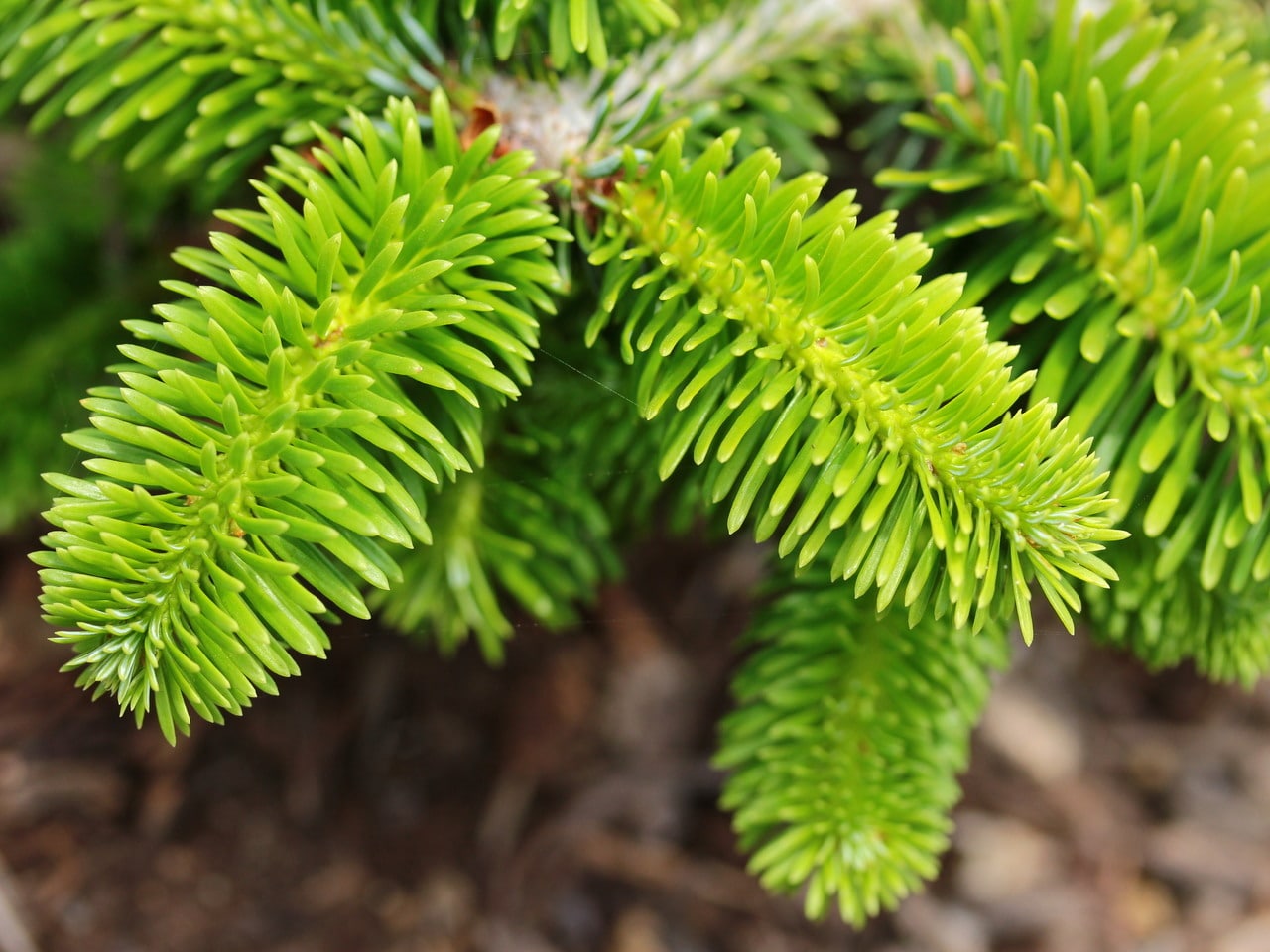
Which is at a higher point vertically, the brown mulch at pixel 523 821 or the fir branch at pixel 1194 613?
the fir branch at pixel 1194 613

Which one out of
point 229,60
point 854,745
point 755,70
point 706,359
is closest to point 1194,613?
point 854,745

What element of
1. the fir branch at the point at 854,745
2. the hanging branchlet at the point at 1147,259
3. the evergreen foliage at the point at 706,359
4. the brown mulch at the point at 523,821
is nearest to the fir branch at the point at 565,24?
the evergreen foliage at the point at 706,359

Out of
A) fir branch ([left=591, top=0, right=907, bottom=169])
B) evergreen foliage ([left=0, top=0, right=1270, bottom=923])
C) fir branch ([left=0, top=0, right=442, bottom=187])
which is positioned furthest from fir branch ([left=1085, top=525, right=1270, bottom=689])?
fir branch ([left=0, top=0, right=442, bottom=187])

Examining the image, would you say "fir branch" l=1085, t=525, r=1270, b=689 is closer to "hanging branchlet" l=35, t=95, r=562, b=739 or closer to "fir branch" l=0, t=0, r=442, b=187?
"hanging branchlet" l=35, t=95, r=562, b=739

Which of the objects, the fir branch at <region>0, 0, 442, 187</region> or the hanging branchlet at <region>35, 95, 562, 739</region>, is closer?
the hanging branchlet at <region>35, 95, 562, 739</region>

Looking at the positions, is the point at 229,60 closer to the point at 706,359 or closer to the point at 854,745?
the point at 706,359

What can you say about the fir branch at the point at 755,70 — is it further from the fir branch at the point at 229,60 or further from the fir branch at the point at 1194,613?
the fir branch at the point at 1194,613

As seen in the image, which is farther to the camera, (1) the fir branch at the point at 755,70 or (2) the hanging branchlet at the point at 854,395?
(1) the fir branch at the point at 755,70

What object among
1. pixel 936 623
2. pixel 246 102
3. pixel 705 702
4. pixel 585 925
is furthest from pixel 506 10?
pixel 585 925

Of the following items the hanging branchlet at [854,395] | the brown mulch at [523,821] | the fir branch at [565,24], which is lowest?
the brown mulch at [523,821]
